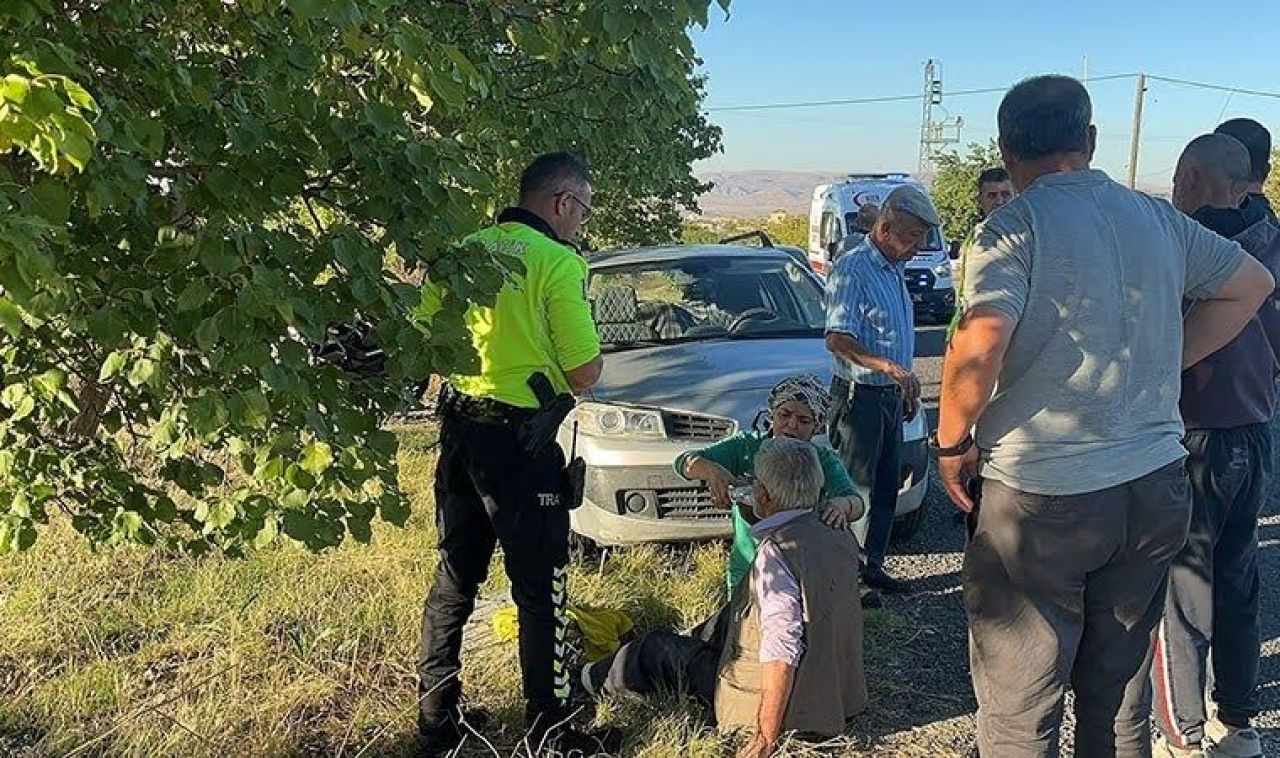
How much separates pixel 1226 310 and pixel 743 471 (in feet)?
5.64

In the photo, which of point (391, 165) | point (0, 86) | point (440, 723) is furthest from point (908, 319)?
point (0, 86)

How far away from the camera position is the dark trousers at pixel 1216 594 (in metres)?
3.04

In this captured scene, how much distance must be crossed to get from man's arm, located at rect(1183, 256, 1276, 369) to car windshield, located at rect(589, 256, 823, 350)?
10.6 feet

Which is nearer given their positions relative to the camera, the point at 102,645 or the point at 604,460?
the point at 102,645

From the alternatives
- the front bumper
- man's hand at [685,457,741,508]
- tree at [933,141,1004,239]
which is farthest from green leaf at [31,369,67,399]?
tree at [933,141,1004,239]

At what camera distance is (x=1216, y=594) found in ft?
10.5

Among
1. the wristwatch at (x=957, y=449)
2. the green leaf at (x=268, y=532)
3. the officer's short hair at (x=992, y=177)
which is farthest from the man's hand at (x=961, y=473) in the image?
the officer's short hair at (x=992, y=177)

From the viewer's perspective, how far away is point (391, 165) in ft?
6.03

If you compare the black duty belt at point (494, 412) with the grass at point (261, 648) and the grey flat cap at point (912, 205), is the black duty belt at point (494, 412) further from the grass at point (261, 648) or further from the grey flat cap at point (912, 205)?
the grey flat cap at point (912, 205)

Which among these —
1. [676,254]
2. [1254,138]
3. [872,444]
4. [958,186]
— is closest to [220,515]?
[872,444]

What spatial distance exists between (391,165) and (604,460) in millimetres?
3064

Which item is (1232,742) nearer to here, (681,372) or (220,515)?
(681,372)

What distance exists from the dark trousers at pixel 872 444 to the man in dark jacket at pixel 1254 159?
62.6 inches

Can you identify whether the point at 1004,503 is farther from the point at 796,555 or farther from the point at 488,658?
the point at 488,658
